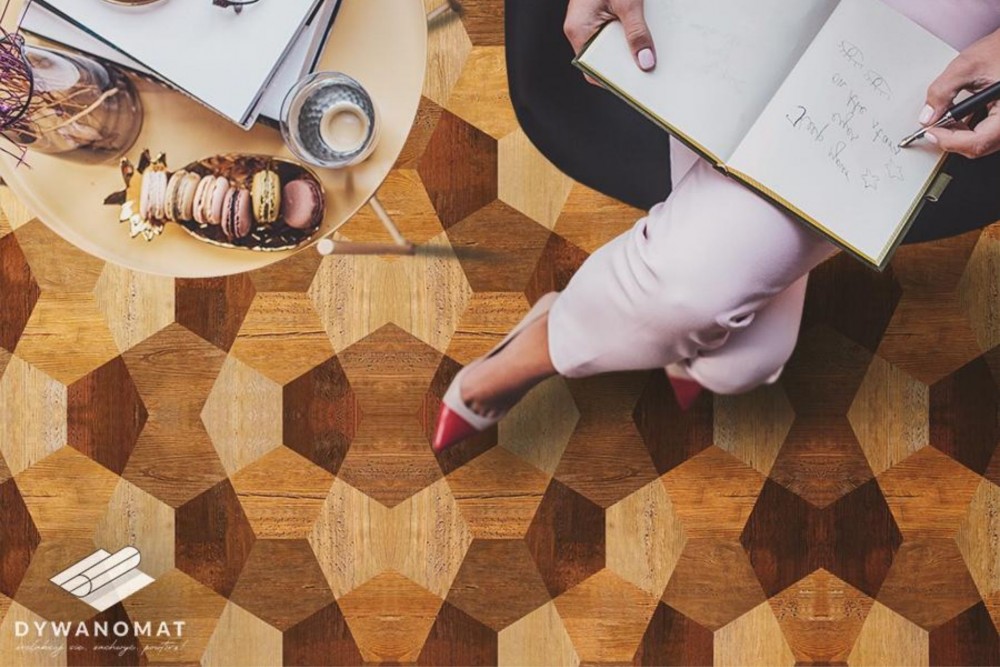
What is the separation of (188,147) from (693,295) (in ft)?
2.00

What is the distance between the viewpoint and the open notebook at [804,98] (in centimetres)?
81

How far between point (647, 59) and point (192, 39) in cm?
51

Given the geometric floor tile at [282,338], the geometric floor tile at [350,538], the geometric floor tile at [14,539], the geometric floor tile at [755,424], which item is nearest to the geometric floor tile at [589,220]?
the geometric floor tile at [755,424]

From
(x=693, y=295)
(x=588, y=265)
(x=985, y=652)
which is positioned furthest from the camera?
(x=985, y=652)

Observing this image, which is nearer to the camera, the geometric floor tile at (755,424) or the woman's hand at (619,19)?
the woman's hand at (619,19)

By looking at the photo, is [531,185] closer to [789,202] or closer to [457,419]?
[457,419]

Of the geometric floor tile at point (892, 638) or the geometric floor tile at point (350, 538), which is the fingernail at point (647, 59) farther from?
the geometric floor tile at point (892, 638)

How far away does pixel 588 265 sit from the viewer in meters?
0.99

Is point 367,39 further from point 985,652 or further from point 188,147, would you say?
point 985,652

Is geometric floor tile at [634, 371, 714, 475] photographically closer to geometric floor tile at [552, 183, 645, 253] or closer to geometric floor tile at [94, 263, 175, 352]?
geometric floor tile at [552, 183, 645, 253]

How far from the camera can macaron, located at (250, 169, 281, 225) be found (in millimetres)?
949

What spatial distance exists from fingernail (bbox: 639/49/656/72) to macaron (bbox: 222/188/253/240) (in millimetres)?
468

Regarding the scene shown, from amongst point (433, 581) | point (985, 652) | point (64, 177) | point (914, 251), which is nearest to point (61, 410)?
point (64, 177)

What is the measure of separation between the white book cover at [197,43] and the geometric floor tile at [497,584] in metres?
0.83
